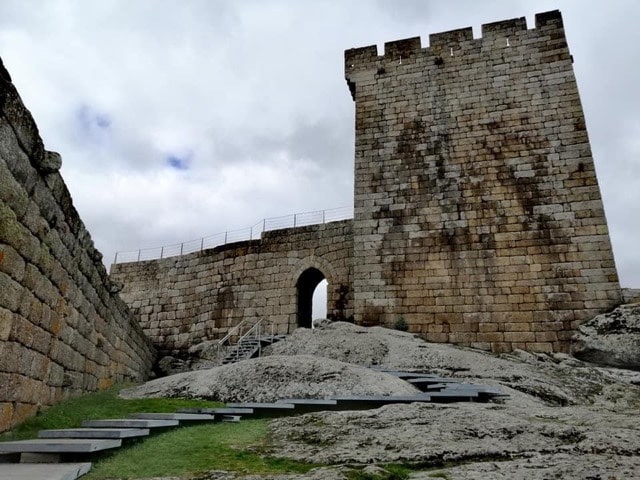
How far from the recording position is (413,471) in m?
2.76

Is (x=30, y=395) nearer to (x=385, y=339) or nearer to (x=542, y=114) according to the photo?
(x=385, y=339)

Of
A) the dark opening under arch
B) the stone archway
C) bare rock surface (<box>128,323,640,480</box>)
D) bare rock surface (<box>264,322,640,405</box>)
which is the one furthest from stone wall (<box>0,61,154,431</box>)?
the dark opening under arch

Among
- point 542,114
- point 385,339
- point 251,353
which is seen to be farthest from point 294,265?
point 542,114

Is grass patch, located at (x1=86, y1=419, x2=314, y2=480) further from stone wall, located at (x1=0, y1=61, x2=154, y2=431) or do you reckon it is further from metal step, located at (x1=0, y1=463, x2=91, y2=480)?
stone wall, located at (x1=0, y1=61, x2=154, y2=431)

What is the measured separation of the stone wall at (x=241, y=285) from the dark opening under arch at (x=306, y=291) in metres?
0.06

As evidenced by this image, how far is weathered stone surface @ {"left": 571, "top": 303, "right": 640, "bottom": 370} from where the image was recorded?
9.25 metres

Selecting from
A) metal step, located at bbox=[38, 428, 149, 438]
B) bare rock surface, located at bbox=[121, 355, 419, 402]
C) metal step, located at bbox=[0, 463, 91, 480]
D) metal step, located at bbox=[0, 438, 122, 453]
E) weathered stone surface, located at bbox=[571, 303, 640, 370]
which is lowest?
metal step, located at bbox=[0, 463, 91, 480]

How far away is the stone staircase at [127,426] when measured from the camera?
2816mm

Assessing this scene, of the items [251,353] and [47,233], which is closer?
[47,233]

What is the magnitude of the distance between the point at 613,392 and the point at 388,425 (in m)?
5.14

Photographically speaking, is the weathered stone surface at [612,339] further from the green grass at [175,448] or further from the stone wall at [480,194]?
the green grass at [175,448]

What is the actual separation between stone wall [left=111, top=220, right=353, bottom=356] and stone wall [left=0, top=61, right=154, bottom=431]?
818cm

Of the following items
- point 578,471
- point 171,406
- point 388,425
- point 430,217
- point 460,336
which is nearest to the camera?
point 578,471

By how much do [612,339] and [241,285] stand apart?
1016 cm
